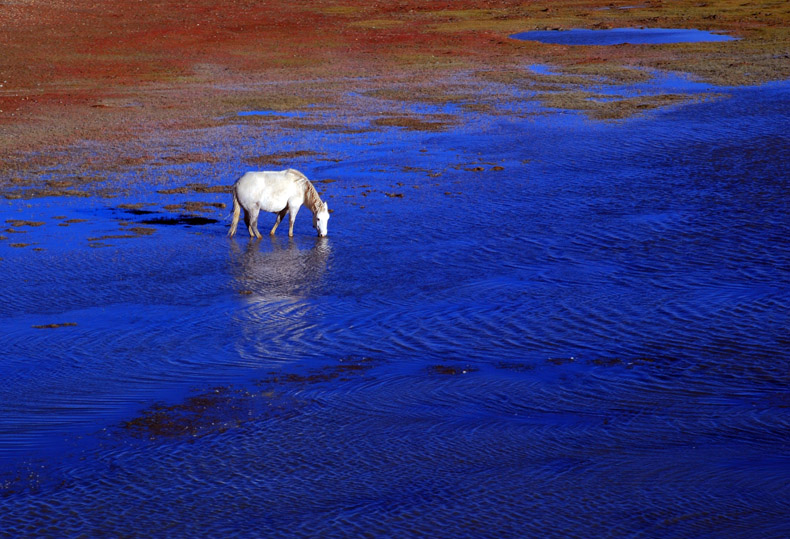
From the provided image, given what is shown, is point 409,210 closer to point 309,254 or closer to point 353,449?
point 309,254

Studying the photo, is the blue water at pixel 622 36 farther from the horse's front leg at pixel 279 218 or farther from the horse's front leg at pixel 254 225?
the horse's front leg at pixel 254 225

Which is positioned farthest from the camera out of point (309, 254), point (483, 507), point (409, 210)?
point (409, 210)

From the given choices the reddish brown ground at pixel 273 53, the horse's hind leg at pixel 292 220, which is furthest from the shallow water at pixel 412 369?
the reddish brown ground at pixel 273 53

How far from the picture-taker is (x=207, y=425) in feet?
26.7

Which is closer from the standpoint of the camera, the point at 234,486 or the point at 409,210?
the point at 234,486

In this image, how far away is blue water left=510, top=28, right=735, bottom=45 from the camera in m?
47.2

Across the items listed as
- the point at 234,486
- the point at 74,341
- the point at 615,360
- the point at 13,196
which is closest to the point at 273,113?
the point at 13,196

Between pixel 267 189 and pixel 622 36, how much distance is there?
132ft

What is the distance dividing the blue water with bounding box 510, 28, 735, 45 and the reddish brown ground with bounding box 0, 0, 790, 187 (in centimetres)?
159

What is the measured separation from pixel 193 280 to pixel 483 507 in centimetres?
709

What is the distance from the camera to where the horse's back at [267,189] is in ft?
48.1

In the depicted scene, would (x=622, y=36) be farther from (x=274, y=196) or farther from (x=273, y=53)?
(x=274, y=196)

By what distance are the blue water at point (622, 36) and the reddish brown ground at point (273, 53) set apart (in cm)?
159

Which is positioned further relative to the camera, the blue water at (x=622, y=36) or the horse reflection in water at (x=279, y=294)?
the blue water at (x=622, y=36)
